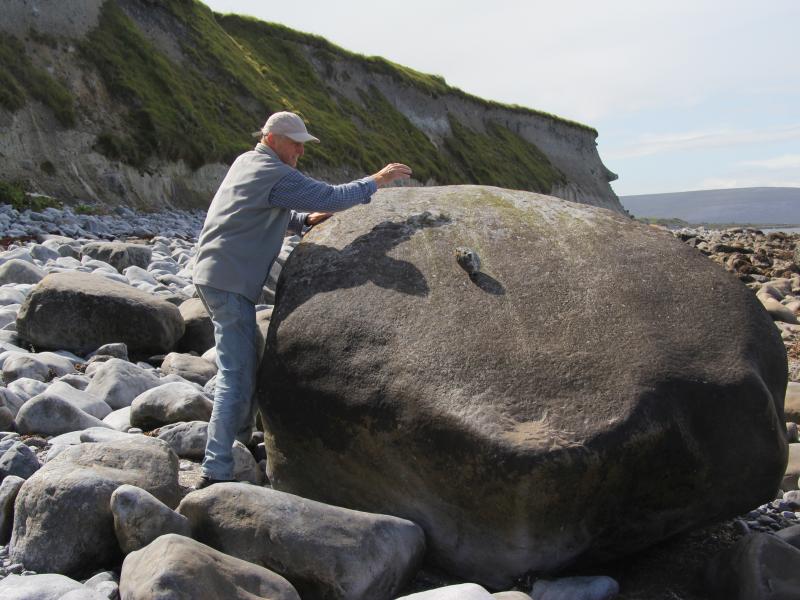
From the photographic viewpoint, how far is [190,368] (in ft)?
20.6

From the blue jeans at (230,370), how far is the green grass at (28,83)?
18.7 m

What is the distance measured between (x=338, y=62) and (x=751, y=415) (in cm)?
4510

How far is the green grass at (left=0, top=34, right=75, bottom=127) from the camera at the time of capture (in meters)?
20.9

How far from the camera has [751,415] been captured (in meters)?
3.94

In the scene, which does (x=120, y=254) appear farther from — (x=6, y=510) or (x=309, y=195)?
(x=6, y=510)

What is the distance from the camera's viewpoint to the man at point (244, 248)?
175 inches

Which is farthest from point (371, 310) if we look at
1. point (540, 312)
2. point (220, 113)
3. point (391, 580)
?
point (220, 113)

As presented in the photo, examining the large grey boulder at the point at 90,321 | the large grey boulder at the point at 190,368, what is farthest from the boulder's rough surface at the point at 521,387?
the large grey boulder at the point at 90,321

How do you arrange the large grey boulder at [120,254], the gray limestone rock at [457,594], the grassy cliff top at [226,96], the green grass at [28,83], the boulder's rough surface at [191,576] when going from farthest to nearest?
the grassy cliff top at [226,96] → the green grass at [28,83] → the large grey boulder at [120,254] → the gray limestone rock at [457,594] → the boulder's rough surface at [191,576]

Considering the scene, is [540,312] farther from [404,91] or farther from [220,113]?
[404,91]

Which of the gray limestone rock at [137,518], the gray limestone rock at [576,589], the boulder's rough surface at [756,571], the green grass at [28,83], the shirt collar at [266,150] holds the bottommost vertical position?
the gray limestone rock at [576,589]

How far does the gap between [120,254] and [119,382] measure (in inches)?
226

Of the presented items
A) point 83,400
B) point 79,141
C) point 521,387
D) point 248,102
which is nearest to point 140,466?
point 83,400

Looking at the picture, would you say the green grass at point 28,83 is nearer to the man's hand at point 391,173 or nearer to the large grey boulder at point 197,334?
the large grey boulder at point 197,334
